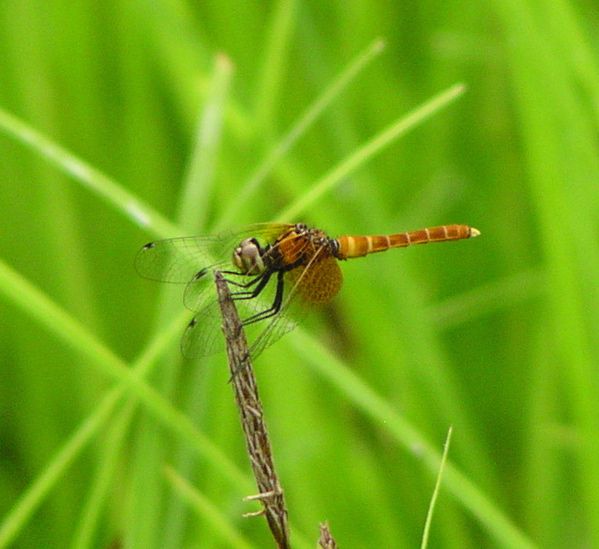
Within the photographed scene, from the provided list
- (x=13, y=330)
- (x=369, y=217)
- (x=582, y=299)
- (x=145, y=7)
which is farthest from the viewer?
(x=13, y=330)

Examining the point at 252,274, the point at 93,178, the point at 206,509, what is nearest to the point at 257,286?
the point at 252,274

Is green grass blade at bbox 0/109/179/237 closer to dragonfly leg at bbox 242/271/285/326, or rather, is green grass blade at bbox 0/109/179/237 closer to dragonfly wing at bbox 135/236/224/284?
dragonfly wing at bbox 135/236/224/284

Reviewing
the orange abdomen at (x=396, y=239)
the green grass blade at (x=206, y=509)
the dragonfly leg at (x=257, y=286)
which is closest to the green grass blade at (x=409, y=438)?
the dragonfly leg at (x=257, y=286)

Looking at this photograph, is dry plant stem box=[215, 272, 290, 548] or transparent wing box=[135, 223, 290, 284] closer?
dry plant stem box=[215, 272, 290, 548]

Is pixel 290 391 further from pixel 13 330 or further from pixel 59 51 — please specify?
pixel 59 51

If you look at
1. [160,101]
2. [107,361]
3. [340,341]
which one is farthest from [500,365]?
[107,361]

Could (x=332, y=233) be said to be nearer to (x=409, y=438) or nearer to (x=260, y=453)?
(x=409, y=438)

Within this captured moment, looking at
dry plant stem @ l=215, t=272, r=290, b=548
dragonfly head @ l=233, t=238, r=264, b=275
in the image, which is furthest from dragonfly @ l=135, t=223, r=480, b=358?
Answer: dry plant stem @ l=215, t=272, r=290, b=548
